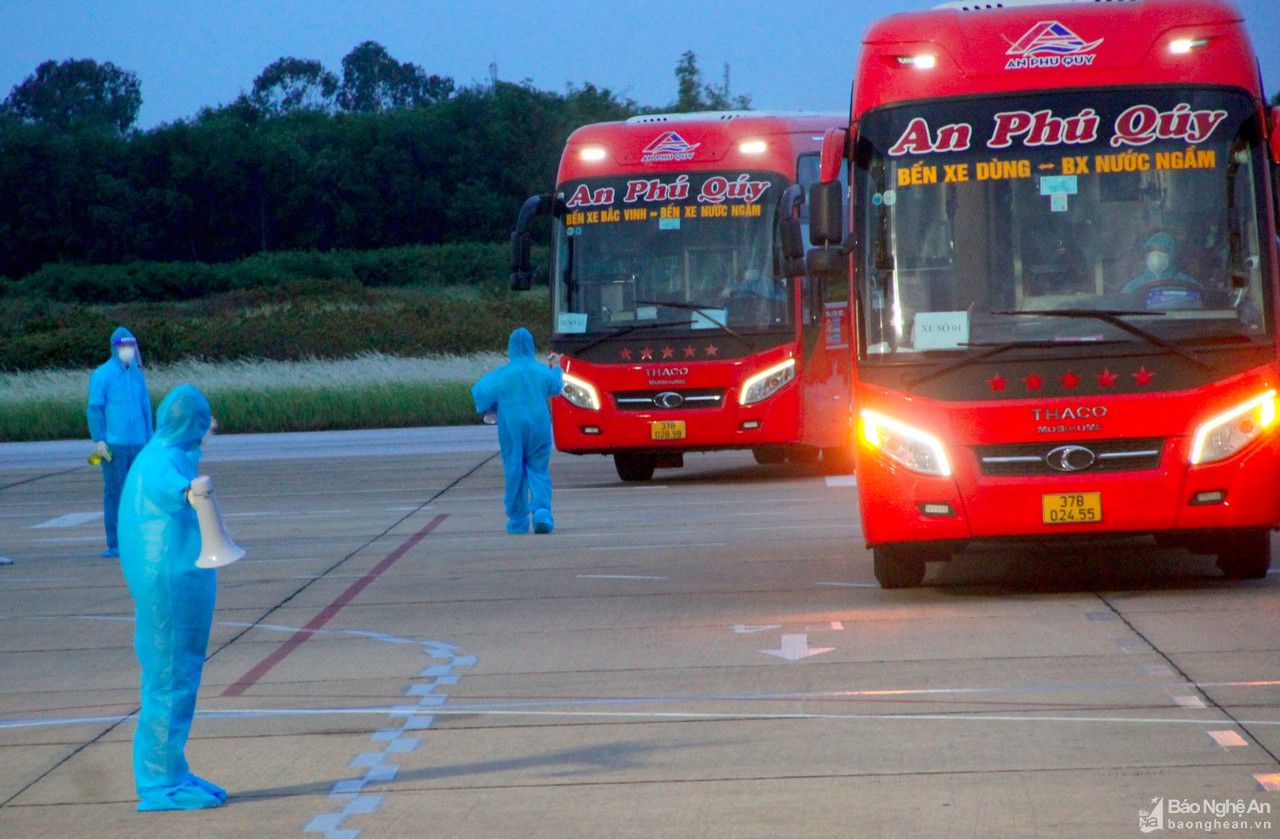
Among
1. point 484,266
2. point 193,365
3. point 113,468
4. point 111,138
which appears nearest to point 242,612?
point 113,468

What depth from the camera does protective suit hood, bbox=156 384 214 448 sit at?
23.3 feet

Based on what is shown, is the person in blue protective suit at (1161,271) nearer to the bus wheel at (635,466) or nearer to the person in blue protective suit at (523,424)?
the person in blue protective suit at (523,424)

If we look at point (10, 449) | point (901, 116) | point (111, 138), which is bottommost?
point (10, 449)

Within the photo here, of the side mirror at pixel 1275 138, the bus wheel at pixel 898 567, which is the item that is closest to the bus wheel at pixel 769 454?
the bus wheel at pixel 898 567

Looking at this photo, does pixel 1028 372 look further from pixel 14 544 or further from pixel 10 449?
pixel 10 449

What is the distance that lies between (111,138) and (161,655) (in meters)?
89.0

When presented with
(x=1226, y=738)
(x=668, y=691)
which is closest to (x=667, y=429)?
(x=668, y=691)

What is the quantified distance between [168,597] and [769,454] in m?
16.2

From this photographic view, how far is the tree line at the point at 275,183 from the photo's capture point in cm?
8788

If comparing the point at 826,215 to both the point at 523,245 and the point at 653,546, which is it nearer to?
the point at 653,546

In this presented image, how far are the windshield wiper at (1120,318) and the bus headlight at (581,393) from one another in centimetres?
908

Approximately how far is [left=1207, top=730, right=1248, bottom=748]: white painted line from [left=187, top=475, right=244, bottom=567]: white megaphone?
366 centimetres

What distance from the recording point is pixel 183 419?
A: 7.11m

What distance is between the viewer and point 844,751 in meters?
7.67
